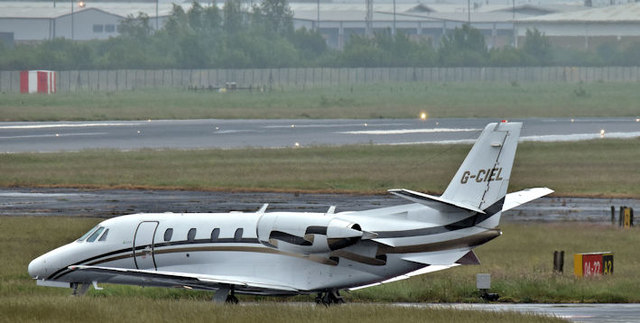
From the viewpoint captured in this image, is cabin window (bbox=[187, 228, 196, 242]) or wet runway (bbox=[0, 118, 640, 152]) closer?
cabin window (bbox=[187, 228, 196, 242])

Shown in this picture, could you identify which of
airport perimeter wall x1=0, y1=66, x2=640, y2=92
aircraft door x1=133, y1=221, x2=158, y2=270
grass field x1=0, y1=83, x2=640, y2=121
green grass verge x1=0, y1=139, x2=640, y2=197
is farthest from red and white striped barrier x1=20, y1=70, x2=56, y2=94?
aircraft door x1=133, y1=221, x2=158, y2=270

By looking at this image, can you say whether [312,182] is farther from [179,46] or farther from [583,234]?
[179,46]

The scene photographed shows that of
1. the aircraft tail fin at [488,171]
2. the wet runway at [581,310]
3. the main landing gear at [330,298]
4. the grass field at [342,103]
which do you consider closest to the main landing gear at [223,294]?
the main landing gear at [330,298]

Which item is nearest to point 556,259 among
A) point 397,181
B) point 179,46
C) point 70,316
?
point 70,316

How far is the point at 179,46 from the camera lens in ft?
651

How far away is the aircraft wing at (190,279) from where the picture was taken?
2636 cm

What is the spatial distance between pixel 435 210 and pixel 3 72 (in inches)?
5817

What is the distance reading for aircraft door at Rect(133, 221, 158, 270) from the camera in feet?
92.6

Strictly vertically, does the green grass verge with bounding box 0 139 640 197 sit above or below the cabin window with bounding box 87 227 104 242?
below

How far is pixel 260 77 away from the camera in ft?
616

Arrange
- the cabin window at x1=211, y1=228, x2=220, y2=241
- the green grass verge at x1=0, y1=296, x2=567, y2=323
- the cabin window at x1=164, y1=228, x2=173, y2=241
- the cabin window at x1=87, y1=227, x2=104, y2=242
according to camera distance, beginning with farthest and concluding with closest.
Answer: the cabin window at x1=87, y1=227, x2=104, y2=242, the cabin window at x1=164, y1=228, x2=173, y2=241, the cabin window at x1=211, y1=228, x2=220, y2=241, the green grass verge at x1=0, y1=296, x2=567, y2=323

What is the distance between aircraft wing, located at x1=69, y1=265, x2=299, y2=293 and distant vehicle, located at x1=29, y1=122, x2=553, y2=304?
27 mm

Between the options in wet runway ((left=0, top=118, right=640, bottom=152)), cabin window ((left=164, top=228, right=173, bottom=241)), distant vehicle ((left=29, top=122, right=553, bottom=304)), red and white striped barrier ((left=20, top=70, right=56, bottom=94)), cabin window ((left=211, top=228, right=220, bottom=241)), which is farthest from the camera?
red and white striped barrier ((left=20, top=70, right=56, bottom=94))

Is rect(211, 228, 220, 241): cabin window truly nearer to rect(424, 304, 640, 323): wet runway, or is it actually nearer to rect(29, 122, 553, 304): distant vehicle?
rect(29, 122, 553, 304): distant vehicle
